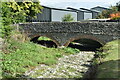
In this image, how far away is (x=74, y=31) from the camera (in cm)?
2327

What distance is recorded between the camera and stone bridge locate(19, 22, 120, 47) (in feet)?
71.5

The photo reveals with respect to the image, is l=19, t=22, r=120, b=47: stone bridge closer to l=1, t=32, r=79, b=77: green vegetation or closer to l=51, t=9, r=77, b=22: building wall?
l=1, t=32, r=79, b=77: green vegetation

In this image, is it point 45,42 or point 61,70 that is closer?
point 61,70

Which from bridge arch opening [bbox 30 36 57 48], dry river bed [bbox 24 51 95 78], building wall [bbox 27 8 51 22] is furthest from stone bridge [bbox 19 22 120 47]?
building wall [bbox 27 8 51 22]

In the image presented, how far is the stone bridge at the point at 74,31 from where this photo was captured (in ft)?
71.5

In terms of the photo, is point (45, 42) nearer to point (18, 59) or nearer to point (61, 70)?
point (18, 59)

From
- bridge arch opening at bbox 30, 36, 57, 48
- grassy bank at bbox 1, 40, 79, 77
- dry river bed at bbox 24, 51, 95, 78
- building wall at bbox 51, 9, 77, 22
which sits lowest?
bridge arch opening at bbox 30, 36, 57, 48

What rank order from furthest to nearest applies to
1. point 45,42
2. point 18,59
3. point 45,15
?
point 45,15
point 45,42
point 18,59

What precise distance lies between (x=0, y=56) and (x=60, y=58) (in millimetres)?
5725

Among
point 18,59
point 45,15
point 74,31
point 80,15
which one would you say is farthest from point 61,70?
point 80,15

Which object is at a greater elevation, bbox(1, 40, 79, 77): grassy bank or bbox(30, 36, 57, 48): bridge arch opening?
bbox(1, 40, 79, 77): grassy bank

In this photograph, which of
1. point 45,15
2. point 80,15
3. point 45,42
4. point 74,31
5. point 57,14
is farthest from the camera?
point 80,15

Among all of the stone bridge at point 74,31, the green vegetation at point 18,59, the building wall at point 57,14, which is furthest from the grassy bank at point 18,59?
the building wall at point 57,14

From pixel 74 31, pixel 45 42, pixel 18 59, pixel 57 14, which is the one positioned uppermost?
pixel 57 14
